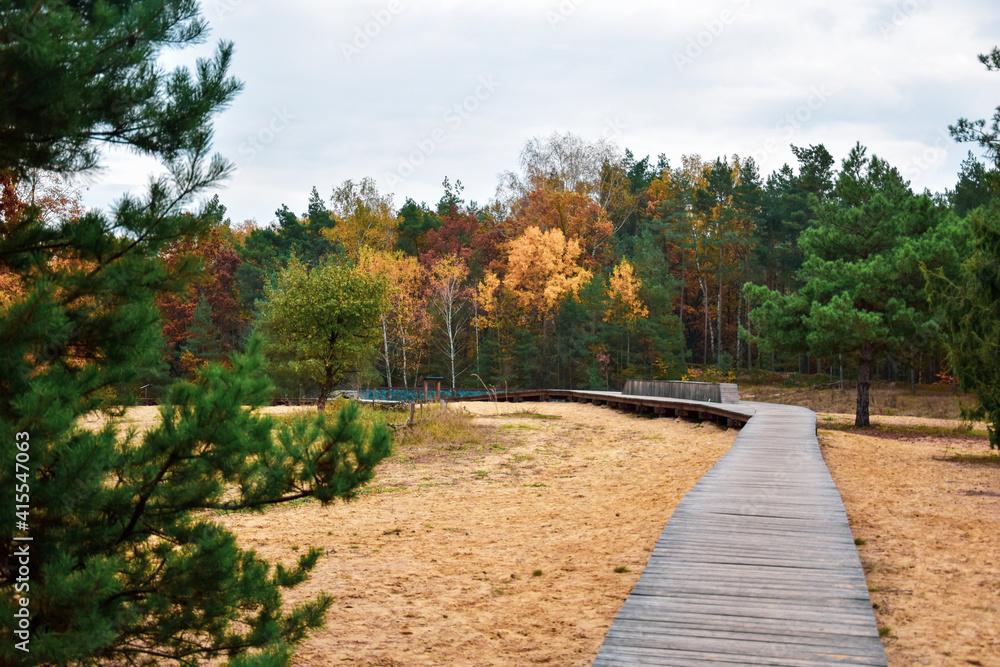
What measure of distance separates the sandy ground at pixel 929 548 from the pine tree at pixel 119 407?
3.70m

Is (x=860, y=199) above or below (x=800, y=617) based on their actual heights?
above

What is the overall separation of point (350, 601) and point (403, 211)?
5516cm

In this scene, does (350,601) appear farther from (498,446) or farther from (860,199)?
(860,199)

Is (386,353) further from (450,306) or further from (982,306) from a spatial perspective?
(982,306)

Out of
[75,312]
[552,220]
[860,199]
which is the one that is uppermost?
[552,220]

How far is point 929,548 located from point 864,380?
47.2 feet

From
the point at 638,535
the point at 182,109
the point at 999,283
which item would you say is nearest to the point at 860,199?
the point at 999,283

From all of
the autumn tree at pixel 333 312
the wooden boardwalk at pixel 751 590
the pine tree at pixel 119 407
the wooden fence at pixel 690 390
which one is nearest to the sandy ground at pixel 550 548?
the pine tree at pixel 119 407

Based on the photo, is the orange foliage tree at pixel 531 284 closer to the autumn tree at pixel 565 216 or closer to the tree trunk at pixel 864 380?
the autumn tree at pixel 565 216

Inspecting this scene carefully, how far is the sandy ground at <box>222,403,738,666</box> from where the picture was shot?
201 inches

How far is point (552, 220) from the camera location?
44031 mm

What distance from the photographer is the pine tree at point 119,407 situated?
293 centimetres

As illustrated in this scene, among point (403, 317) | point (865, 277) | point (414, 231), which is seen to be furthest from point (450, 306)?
point (865, 277)

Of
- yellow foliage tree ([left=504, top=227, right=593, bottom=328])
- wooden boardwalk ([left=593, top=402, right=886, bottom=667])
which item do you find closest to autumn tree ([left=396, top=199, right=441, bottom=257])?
yellow foliage tree ([left=504, top=227, right=593, bottom=328])
